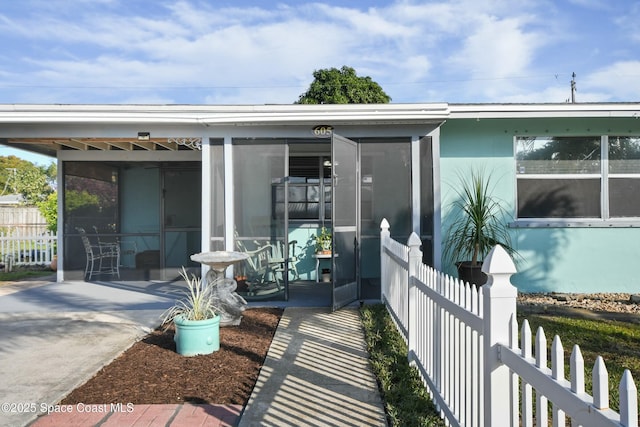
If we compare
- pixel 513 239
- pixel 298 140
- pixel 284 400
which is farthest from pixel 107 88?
pixel 284 400

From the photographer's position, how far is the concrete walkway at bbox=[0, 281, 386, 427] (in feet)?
9.09

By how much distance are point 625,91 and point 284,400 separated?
28762 millimetres

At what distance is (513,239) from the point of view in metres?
6.90

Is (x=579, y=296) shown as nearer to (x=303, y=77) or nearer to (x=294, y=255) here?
(x=294, y=255)

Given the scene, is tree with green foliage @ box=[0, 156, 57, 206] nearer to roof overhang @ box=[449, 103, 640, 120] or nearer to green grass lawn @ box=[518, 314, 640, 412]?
roof overhang @ box=[449, 103, 640, 120]

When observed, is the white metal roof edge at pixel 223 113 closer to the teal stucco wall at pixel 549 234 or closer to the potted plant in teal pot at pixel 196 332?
the teal stucco wall at pixel 549 234

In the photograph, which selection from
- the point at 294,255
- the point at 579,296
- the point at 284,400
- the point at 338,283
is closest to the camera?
the point at 284,400

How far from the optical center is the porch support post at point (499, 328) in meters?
1.83

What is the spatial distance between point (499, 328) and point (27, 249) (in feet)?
37.4

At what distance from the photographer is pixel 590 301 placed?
641cm

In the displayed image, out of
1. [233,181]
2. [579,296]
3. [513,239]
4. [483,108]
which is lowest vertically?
[579,296]

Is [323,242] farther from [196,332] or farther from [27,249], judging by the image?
[27,249]

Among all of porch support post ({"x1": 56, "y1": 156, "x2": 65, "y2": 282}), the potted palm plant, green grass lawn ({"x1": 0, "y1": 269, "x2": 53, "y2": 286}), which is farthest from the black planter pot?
green grass lawn ({"x1": 0, "y1": 269, "x2": 53, "y2": 286})

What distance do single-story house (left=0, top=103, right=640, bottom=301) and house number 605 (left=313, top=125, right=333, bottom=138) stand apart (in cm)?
3
